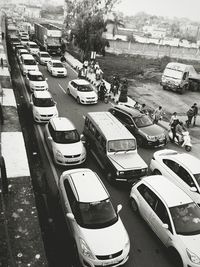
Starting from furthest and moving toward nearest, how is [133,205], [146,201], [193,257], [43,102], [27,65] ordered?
[27,65] < [43,102] < [133,205] < [146,201] < [193,257]

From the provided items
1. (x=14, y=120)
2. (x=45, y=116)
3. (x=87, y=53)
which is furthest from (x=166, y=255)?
(x=87, y=53)

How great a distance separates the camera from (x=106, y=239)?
798 centimetres

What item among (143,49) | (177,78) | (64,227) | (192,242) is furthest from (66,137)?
(143,49)

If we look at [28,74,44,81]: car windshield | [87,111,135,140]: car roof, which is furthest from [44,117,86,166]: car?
[28,74,44,81]: car windshield

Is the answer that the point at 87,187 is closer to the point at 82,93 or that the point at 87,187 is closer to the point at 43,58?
the point at 82,93

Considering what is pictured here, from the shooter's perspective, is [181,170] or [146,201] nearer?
[146,201]

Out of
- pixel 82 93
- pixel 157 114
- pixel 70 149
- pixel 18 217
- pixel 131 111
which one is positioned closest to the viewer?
pixel 18 217

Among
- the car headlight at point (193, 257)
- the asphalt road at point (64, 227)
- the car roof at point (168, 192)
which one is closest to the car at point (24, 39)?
the asphalt road at point (64, 227)

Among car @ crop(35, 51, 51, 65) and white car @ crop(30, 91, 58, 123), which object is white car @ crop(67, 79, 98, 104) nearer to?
white car @ crop(30, 91, 58, 123)

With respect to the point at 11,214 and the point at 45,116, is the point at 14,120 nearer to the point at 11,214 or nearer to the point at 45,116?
the point at 45,116

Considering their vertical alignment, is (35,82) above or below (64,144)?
above

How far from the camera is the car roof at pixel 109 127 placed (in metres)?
12.7

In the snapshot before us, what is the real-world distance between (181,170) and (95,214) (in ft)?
14.3

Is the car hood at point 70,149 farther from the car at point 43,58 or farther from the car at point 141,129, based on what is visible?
the car at point 43,58
